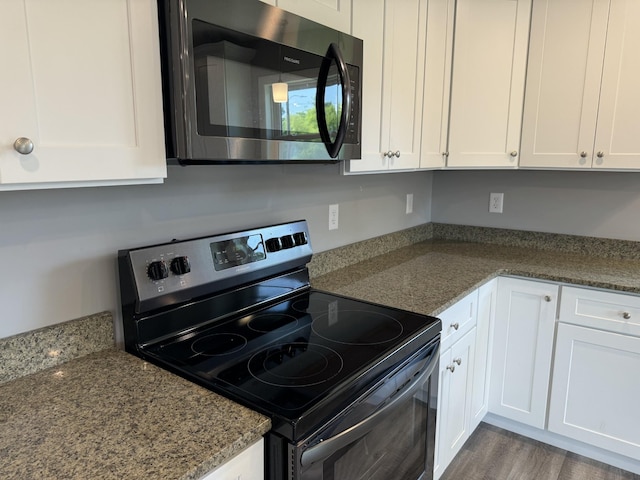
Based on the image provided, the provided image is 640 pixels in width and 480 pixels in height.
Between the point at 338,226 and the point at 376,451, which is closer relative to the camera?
the point at 376,451

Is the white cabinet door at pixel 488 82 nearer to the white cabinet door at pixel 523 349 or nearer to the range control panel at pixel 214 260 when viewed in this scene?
the white cabinet door at pixel 523 349

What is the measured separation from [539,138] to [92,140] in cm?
198

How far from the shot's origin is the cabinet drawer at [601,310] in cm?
183

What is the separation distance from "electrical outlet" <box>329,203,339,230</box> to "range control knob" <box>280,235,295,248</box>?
0.40 m

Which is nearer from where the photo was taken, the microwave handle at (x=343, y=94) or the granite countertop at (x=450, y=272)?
the microwave handle at (x=343, y=94)

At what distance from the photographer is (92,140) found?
878 mm

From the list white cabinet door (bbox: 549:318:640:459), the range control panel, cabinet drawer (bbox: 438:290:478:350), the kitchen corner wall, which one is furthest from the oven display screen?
white cabinet door (bbox: 549:318:640:459)

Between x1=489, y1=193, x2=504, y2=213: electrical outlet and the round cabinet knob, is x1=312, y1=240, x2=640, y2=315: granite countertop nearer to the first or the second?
x1=489, y1=193, x2=504, y2=213: electrical outlet

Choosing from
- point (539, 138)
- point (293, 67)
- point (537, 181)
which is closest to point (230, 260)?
point (293, 67)

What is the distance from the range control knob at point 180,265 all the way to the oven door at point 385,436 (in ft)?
1.92

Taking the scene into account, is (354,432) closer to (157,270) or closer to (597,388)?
(157,270)

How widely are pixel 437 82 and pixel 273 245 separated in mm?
1122

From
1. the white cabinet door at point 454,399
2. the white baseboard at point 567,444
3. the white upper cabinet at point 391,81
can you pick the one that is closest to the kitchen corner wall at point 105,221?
the white upper cabinet at point 391,81

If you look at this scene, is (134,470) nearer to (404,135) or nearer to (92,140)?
(92,140)
